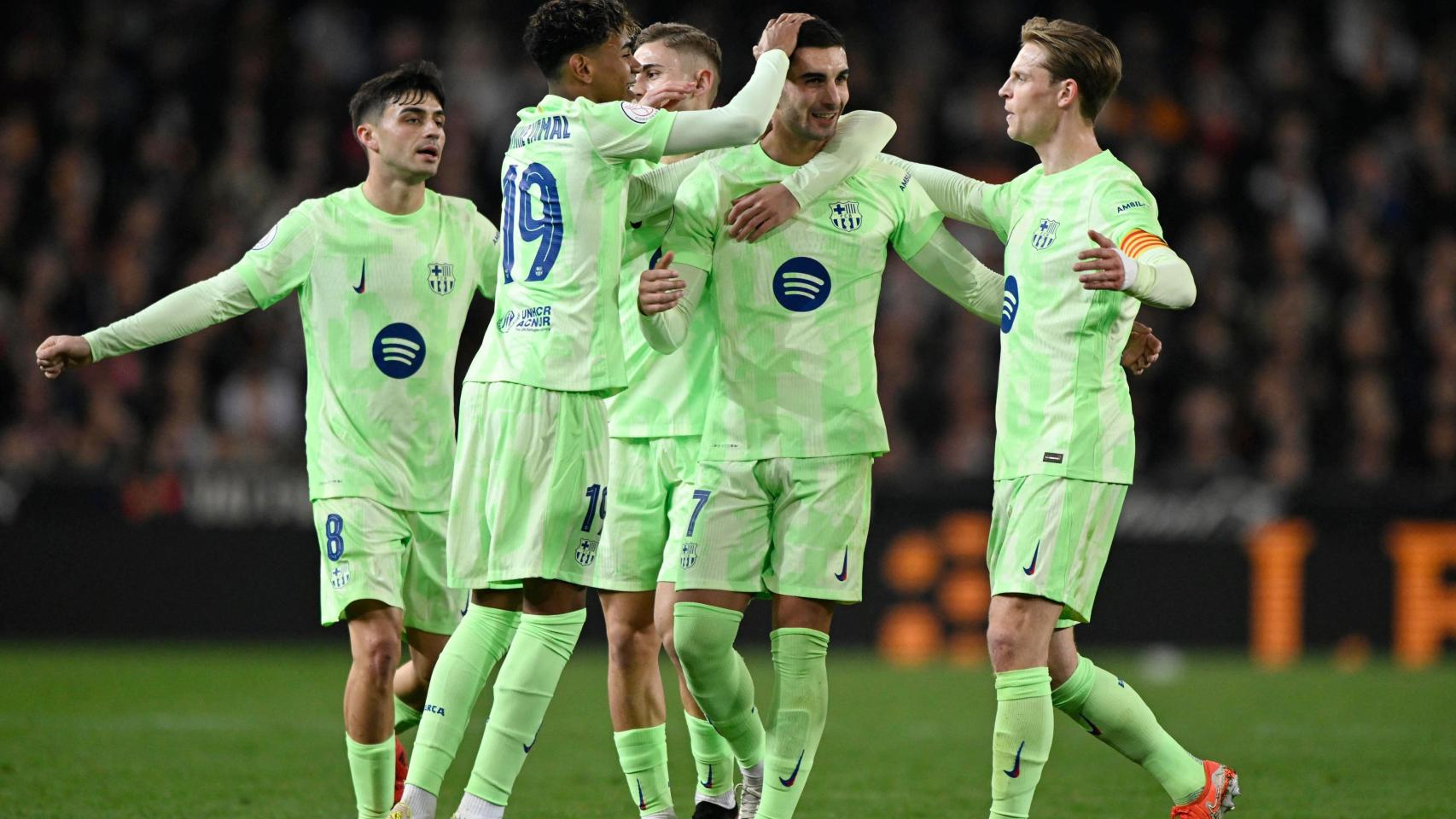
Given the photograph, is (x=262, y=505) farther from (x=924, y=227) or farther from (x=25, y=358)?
(x=924, y=227)

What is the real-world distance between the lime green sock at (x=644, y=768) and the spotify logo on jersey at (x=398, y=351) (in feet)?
4.96

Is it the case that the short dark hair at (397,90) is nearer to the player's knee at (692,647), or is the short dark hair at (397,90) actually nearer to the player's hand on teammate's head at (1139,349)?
the player's knee at (692,647)

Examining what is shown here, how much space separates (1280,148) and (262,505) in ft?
32.5

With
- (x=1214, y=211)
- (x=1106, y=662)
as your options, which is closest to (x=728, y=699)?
(x=1106, y=662)

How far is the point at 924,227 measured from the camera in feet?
20.4

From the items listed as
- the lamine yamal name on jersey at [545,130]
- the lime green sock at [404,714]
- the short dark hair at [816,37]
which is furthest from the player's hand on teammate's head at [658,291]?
the lime green sock at [404,714]

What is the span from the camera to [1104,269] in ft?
16.9

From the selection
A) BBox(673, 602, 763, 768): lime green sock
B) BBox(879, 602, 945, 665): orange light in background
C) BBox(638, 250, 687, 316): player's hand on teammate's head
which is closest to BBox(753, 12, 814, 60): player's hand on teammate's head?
BBox(638, 250, 687, 316): player's hand on teammate's head

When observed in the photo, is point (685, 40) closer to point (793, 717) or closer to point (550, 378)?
point (550, 378)

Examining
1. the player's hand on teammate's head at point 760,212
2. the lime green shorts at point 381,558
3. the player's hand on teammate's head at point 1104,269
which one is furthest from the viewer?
the lime green shorts at point 381,558

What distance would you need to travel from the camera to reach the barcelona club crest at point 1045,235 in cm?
568

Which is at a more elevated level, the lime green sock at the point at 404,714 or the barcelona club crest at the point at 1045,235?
the barcelona club crest at the point at 1045,235

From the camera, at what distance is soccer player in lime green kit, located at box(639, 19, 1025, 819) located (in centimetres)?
584

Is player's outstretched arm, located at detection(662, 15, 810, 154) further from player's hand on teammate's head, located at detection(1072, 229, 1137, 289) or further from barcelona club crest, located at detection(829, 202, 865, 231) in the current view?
player's hand on teammate's head, located at detection(1072, 229, 1137, 289)
